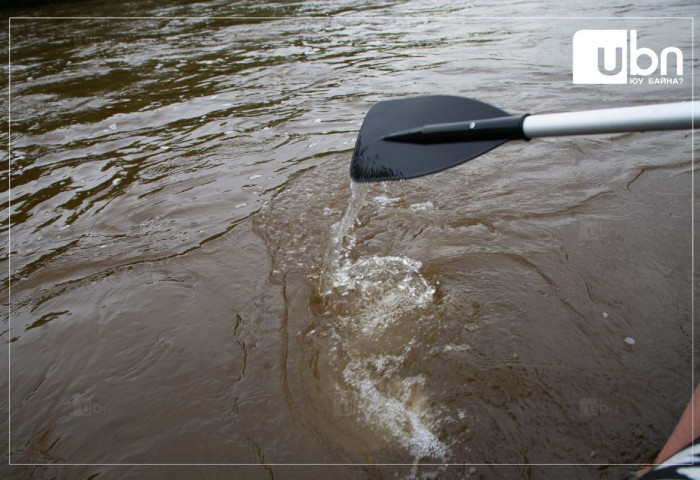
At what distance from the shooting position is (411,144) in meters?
1.82

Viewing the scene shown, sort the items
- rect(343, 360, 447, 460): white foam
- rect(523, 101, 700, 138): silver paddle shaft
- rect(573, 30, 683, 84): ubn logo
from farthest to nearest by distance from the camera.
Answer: rect(573, 30, 683, 84): ubn logo → rect(343, 360, 447, 460): white foam → rect(523, 101, 700, 138): silver paddle shaft

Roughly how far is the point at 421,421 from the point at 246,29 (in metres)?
8.26

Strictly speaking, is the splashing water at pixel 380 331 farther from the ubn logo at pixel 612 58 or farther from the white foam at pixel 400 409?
the ubn logo at pixel 612 58

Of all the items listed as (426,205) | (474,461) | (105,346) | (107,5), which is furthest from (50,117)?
(107,5)

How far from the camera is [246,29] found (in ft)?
27.8

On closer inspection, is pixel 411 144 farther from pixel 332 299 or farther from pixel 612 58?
pixel 612 58

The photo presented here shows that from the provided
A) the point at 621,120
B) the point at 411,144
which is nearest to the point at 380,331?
the point at 411,144

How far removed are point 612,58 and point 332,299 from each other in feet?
18.8

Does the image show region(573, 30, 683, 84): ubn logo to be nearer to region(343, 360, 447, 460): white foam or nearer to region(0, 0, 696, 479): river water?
region(0, 0, 696, 479): river water

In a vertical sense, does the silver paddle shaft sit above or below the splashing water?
above

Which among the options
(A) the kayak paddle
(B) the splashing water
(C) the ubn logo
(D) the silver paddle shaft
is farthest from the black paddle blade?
(C) the ubn logo

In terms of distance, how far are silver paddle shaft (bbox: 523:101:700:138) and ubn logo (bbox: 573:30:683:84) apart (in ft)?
13.8

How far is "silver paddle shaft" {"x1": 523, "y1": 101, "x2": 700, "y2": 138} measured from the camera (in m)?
1.22

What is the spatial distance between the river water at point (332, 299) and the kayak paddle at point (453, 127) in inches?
27.9
